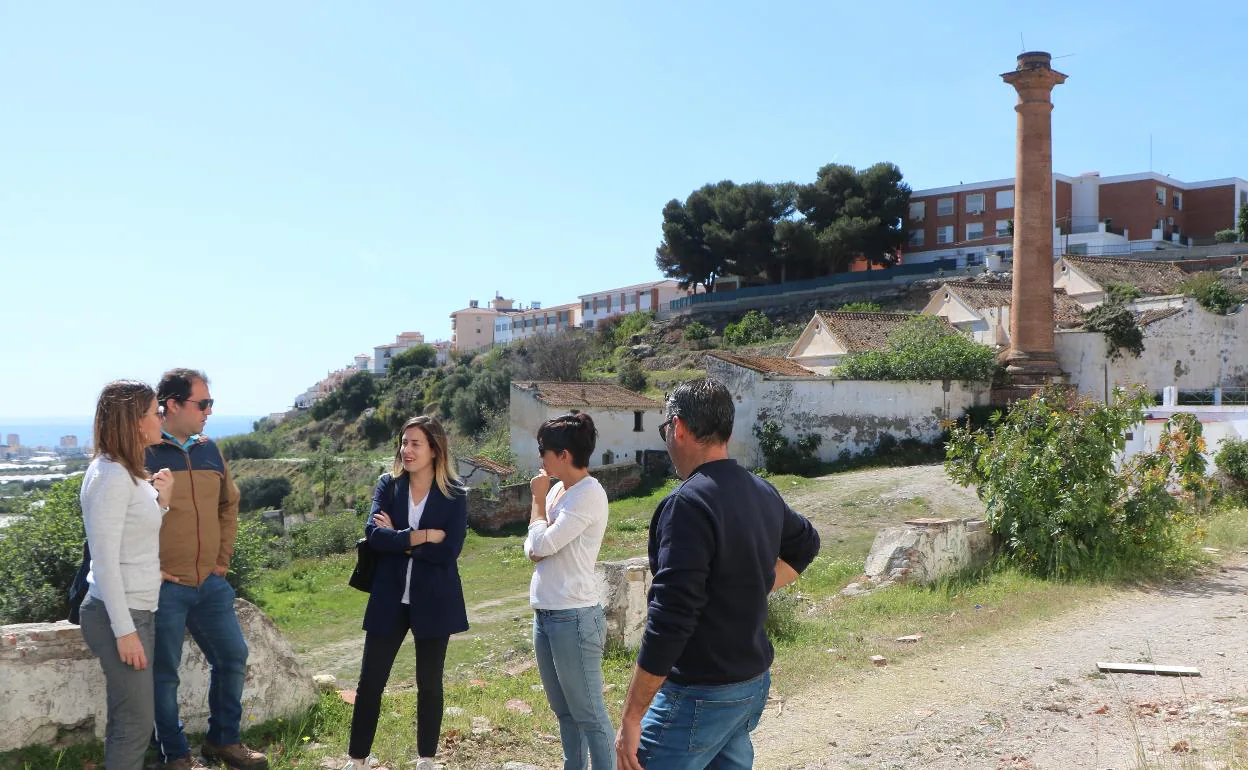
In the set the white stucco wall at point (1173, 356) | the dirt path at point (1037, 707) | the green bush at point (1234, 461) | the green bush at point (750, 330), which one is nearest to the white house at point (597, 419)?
the white stucco wall at point (1173, 356)

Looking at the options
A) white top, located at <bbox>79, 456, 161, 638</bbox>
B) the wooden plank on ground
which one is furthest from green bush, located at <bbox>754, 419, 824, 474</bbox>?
white top, located at <bbox>79, 456, 161, 638</bbox>

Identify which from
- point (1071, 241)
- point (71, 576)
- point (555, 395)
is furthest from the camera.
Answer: point (1071, 241)

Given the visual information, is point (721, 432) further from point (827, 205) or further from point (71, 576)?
point (827, 205)

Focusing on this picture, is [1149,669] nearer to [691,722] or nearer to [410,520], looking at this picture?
[691,722]

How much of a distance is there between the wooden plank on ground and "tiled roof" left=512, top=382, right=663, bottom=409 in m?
25.3

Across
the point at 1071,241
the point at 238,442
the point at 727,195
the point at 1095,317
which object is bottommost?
the point at 238,442

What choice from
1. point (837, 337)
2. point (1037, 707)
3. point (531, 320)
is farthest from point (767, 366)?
point (531, 320)

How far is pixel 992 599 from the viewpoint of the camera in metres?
8.89

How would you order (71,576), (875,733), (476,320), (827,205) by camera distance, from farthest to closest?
(476,320) → (827,205) → (71,576) → (875,733)

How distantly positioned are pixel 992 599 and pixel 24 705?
7.76 metres

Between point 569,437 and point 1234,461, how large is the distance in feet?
50.2

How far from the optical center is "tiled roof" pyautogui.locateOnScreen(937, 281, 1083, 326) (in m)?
34.2

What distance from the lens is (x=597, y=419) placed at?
31.6 metres

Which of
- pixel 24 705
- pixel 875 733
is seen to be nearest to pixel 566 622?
pixel 875 733
